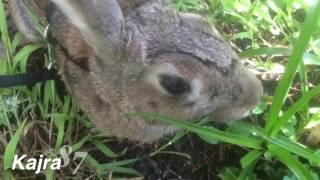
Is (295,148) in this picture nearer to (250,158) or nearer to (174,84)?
(250,158)

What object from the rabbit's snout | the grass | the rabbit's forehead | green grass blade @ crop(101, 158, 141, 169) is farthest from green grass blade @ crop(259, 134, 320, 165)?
green grass blade @ crop(101, 158, 141, 169)

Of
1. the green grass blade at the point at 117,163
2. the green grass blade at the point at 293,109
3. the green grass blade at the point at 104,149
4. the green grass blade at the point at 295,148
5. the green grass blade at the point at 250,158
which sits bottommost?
the green grass blade at the point at 117,163

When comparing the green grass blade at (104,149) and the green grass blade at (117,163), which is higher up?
the green grass blade at (104,149)

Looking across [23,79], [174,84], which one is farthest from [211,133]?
[23,79]

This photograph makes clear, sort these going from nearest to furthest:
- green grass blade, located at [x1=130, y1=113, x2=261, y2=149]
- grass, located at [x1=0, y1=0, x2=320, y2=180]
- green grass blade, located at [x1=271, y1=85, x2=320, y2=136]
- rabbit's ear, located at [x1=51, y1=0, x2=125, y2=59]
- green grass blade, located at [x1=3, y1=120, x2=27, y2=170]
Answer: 1. rabbit's ear, located at [x1=51, y1=0, x2=125, y2=59]
2. green grass blade, located at [x1=130, y1=113, x2=261, y2=149]
3. green grass blade, located at [x1=271, y1=85, x2=320, y2=136]
4. grass, located at [x1=0, y1=0, x2=320, y2=180]
5. green grass blade, located at [x1=3, y1=120, x2=27, y2=170]

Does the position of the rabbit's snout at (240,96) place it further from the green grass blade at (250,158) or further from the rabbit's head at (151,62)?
the green grass blade at (250,158)

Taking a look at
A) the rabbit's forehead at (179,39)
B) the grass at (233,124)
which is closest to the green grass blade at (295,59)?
the grass at (233,124)

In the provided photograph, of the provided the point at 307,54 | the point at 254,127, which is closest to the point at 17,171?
the point at 254,127

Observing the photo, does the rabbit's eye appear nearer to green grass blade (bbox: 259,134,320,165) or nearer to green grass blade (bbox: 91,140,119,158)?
green grass blade (bbox: 259,134,320,165)
